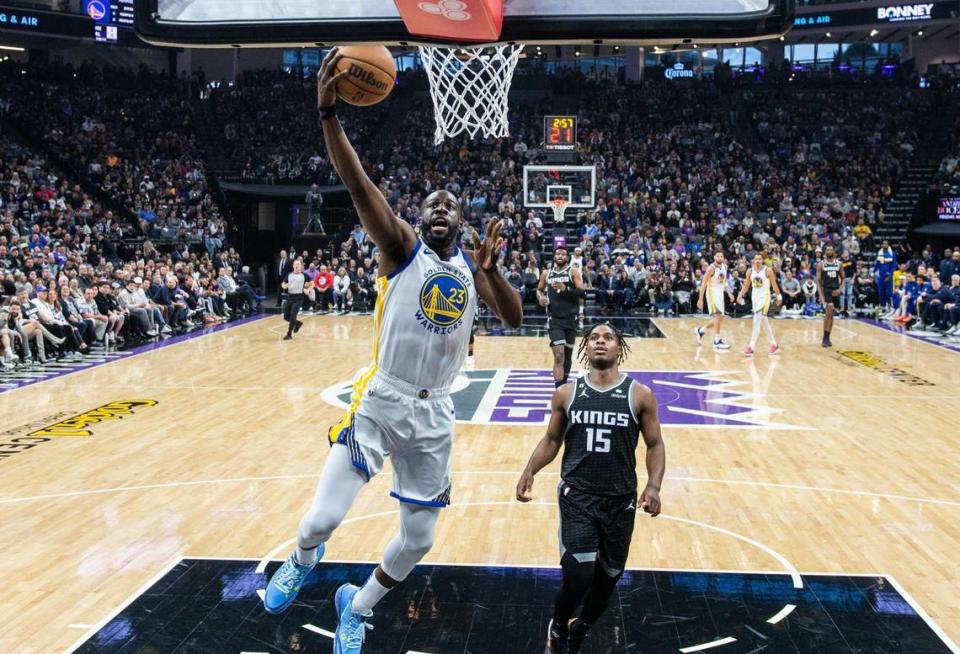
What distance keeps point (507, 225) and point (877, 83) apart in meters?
16.9

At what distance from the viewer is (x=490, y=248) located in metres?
4.16

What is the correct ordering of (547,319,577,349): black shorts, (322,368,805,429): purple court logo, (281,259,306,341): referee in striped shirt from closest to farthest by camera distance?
(322,368,805,429): purple court logo → (547,319,577,349): black shorts → (281,259,306,341): referee in striped shirt

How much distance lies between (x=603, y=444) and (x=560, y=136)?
23891 millimetres

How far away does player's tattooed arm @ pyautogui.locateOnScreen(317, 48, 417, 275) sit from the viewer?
3.83 metres

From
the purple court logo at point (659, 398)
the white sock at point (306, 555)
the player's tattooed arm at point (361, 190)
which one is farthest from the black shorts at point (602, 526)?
the purple court logo at point (659, 398)

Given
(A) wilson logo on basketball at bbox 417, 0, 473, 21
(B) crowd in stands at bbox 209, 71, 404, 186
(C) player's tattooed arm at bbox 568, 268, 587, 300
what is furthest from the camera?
(B) crowd in stands at bbox 209, 71, 404, 186

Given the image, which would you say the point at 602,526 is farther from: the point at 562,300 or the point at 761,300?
the point at 761,300

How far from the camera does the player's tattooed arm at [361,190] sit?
3828 millimetres

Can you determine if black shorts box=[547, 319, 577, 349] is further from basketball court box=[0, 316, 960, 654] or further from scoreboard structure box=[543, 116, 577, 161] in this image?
scoreboard structure box=[543, 116, 577, 161]

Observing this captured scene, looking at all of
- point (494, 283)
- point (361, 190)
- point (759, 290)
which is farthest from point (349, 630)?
point (759, 290)

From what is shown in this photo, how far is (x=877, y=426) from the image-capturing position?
10.2 metres

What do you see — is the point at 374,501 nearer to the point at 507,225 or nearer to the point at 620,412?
the point at 620,412

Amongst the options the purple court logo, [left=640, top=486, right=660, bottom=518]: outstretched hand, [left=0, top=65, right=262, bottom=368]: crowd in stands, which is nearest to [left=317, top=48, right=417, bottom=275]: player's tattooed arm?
[left=640, top=486, right=660, bottom=518]: outstretched hand

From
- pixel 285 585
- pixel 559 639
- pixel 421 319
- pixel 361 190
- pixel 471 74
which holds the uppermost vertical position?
pixel 471 74
